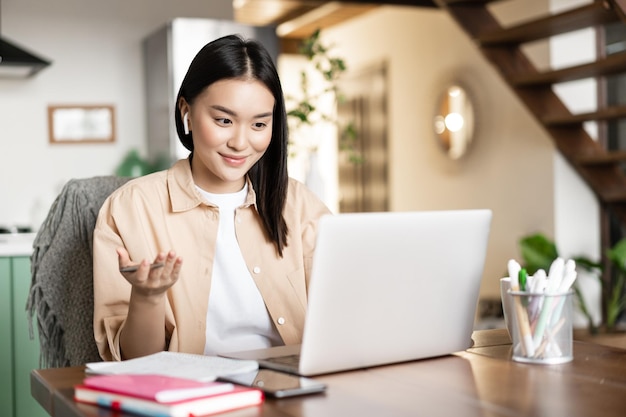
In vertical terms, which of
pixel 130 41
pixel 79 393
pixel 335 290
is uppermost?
pixel 130 41

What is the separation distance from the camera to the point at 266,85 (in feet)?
5.88

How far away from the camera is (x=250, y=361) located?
1334mm

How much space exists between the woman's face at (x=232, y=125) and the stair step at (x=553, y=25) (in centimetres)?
239

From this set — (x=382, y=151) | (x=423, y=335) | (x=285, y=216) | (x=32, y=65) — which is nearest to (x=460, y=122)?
(x=382, y=151)

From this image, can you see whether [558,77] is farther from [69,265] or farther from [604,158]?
[69,265]

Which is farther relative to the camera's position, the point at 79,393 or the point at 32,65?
the point at 32,65

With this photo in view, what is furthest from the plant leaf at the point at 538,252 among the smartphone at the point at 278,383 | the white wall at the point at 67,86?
the smartphone at the point at 278,383

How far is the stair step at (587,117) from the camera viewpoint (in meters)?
4.25

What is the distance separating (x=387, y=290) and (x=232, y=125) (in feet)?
1.80

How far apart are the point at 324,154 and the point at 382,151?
54.4 inches

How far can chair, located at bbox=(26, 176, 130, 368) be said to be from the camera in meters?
2.00

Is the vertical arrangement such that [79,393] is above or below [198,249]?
below

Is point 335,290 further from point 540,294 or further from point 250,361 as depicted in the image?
point 540,294

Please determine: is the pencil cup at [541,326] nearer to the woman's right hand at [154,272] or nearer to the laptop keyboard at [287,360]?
the laptop keyboard at [287,360]
